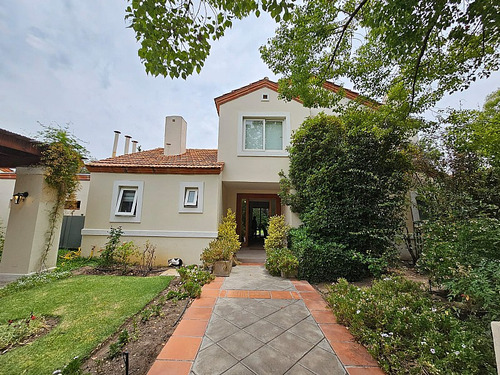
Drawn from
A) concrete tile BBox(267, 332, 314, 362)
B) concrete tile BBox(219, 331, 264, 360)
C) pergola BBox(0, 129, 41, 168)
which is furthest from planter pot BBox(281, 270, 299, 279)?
pergola BBox(0, 129, 41, 168)

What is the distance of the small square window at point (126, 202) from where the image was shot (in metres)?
6.68

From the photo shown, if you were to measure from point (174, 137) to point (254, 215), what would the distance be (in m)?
5.86

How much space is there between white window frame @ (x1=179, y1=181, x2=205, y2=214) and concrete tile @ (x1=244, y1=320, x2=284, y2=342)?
4483 mm

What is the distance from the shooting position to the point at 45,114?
511cm

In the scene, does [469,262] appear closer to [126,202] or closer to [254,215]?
[126,202]

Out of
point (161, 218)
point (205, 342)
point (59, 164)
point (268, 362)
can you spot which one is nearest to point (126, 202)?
point (161, 218)

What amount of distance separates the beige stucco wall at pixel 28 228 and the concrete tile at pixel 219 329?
5637 mm

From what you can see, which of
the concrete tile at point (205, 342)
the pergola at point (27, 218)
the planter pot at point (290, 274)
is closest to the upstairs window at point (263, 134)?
the planter pot at point (290, 274)

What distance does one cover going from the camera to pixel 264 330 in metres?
2.56

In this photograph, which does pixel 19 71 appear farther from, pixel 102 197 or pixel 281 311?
pixel 281 311

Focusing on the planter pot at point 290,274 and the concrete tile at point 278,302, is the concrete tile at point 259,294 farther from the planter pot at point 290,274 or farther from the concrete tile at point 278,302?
the planter pot at point 290,274

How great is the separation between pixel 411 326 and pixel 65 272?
7.20 meters

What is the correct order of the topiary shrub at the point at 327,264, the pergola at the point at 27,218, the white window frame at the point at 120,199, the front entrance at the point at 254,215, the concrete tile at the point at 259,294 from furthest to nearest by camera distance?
the front entrance at the point at 254,215
the white window frame at the point at 120,199
the pergola at the point at 27,218
the topiary shrub at the point at 327,264
the concrete tile at the point at 259,294

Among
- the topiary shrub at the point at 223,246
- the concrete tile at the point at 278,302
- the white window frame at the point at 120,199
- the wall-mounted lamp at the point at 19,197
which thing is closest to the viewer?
the concrete tile at the point at 278,302
